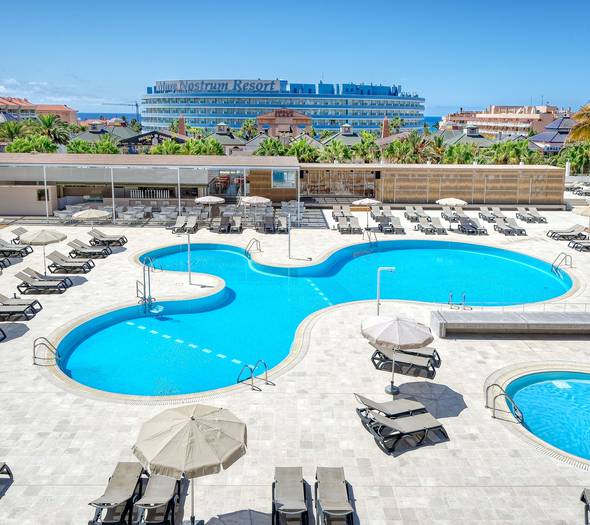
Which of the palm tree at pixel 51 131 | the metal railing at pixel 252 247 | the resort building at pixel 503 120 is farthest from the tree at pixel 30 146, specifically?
the resort building at pixel 503 120

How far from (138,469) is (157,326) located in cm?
753

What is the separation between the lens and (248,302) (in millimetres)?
17312

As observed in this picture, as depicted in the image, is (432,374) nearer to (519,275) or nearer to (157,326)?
(157,326)

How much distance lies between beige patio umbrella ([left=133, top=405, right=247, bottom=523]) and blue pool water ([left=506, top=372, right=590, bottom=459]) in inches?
234

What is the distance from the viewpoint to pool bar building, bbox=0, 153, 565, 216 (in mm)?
27594

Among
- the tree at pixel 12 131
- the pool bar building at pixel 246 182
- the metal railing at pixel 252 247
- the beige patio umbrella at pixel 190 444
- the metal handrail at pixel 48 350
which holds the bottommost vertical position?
the metal handrail at pixel 48 350

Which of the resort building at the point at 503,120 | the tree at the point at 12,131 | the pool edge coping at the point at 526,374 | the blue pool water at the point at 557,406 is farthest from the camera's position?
the resort building at the point at 503,120

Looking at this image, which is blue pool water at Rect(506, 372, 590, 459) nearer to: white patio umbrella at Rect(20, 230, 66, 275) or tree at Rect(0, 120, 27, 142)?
white patio umbrella at Rect(20, 230, 66, 275)

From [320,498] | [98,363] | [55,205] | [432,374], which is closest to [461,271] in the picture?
[432,374]

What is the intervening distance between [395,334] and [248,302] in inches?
298

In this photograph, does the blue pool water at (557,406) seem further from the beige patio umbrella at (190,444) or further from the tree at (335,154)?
the tree at (335,154)

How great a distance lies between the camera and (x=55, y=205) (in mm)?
28234

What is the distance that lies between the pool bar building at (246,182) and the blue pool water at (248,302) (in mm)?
7057

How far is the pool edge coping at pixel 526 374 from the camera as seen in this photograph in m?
8.85
